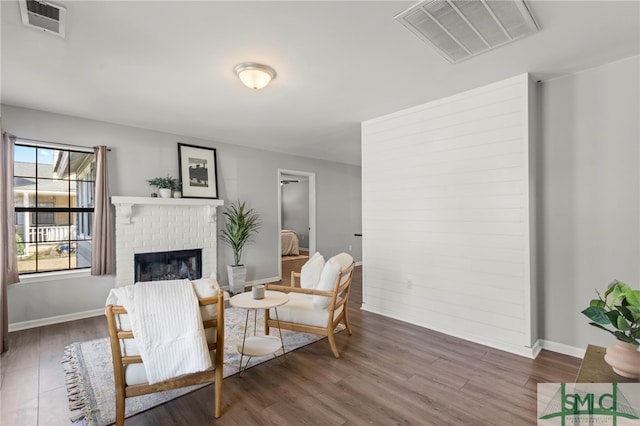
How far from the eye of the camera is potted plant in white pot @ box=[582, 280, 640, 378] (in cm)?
119

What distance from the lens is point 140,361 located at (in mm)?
1812

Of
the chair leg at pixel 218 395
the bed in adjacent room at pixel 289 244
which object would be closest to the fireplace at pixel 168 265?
the chair leg at pixel 218 395

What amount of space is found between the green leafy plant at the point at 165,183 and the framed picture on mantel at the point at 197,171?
7.3 inches

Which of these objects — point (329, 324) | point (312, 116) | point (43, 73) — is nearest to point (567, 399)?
point (329, 324)

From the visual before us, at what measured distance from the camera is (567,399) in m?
1.21

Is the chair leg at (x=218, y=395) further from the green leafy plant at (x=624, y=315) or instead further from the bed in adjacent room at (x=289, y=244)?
the bed in adjacent room at (x=289, y=244)

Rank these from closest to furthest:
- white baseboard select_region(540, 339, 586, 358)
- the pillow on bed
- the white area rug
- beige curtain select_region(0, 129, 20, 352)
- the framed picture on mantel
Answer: the white area rug < white baseboard select_region(540, 339, 586, 358) < beige curtain select_region(0, 129, 20, 352) < the pillow on bed < the framed picture on mantel

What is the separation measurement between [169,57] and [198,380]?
8.09ft

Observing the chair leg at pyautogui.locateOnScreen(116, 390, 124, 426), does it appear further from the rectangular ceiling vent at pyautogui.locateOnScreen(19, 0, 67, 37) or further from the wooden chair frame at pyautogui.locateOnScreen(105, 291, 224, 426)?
the rectangular ceiling vent at pyautogui.locateOnScreen(19, 0, 67, 37)

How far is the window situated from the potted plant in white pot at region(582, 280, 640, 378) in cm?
515

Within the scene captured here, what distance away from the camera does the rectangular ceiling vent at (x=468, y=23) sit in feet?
6.22

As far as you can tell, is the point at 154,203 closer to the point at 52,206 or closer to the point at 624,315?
the point at 52,206

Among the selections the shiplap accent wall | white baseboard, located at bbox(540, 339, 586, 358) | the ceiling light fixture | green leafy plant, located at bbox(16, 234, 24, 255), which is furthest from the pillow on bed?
green leafy plant, located at bbox(16, 234, 24, 255)

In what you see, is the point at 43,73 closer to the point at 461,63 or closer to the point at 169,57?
the point at 169,57
